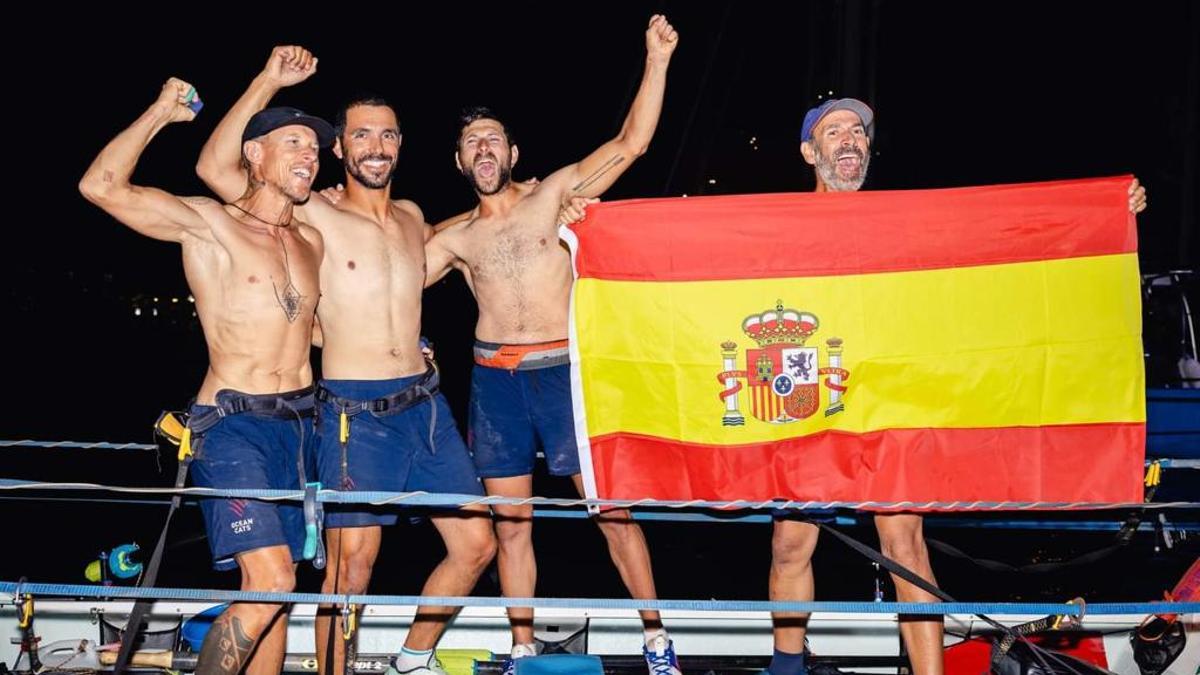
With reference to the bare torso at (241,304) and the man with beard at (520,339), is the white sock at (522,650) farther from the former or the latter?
the bare torso at (241,304)

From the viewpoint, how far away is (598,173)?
5.16 metres

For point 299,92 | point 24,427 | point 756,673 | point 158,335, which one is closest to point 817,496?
point 756,673

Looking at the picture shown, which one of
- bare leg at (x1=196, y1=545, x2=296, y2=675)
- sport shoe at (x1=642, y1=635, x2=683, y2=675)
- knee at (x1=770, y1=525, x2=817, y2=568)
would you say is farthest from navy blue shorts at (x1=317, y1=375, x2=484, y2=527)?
knee at (x1=770, y1=525, x2=817, y2=568)

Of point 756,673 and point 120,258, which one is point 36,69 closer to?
point 120,258

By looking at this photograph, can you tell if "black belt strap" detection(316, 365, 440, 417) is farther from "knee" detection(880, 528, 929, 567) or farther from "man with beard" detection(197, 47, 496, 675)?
"knee" detection(880, 528, 929, 567)

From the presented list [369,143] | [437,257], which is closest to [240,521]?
[437,257]

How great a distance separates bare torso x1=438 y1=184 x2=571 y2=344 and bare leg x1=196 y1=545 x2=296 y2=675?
1.63m

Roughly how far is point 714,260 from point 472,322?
92.5ft

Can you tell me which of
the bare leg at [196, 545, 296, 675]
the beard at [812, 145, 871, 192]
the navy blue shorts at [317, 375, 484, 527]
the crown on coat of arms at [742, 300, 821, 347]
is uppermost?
the beard at [812, 145, 871, 192]

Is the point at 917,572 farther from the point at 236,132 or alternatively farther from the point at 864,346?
the point at 236,132

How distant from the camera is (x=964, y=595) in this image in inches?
300

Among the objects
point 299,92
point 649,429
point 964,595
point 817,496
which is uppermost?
point 299,92

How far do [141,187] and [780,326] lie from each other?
8.97 feet

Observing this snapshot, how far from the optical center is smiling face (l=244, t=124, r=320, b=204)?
431 cm
